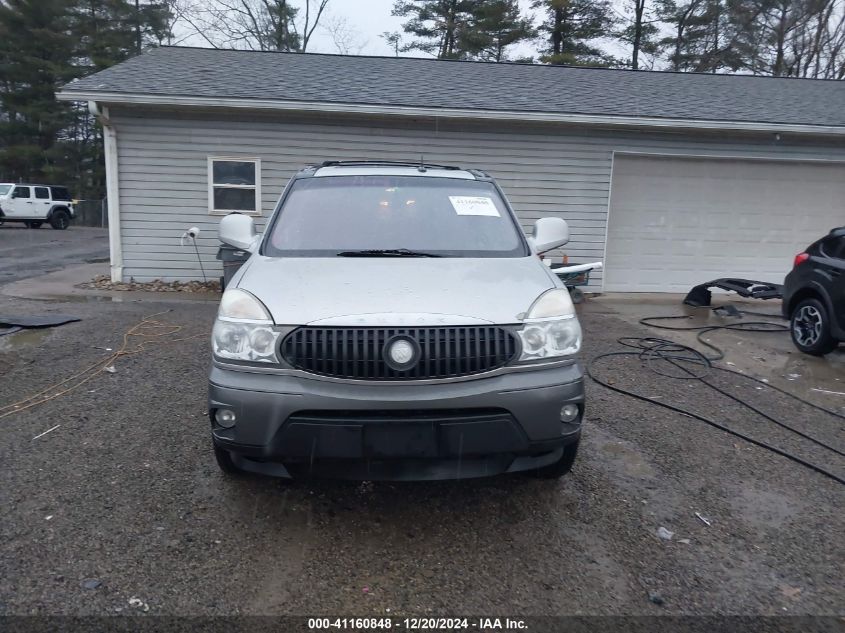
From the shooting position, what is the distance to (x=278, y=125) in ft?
33.8

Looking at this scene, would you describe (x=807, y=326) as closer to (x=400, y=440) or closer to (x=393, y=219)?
(x=393, y=219)

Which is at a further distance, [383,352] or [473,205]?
[473,205]

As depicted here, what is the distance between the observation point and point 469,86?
1166cm

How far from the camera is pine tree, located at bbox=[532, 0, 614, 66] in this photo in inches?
1053

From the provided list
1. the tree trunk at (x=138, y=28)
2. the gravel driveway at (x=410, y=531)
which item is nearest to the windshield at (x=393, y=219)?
the gravel driveway at (x=410, y=531)

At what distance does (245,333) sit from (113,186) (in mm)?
8727

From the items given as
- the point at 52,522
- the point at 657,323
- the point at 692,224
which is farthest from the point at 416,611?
the point at 692,224

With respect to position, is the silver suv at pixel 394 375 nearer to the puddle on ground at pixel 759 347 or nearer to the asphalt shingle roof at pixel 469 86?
the puddle on ground at pixel 759 347

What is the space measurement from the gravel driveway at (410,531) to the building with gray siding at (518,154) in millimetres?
6578

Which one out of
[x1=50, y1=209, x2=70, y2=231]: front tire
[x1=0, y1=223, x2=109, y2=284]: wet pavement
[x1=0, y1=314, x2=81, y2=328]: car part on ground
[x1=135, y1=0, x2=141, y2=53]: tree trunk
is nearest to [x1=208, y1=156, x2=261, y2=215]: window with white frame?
[x1=0, y1=314, x2=81, y2=328]: car part on ground

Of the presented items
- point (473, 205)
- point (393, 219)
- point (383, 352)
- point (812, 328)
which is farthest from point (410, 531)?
point (812, 328)

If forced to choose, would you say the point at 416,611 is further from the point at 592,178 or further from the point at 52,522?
the point at 592,178

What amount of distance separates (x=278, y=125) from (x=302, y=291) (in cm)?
807

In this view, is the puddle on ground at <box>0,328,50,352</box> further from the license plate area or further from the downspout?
the license plate area
